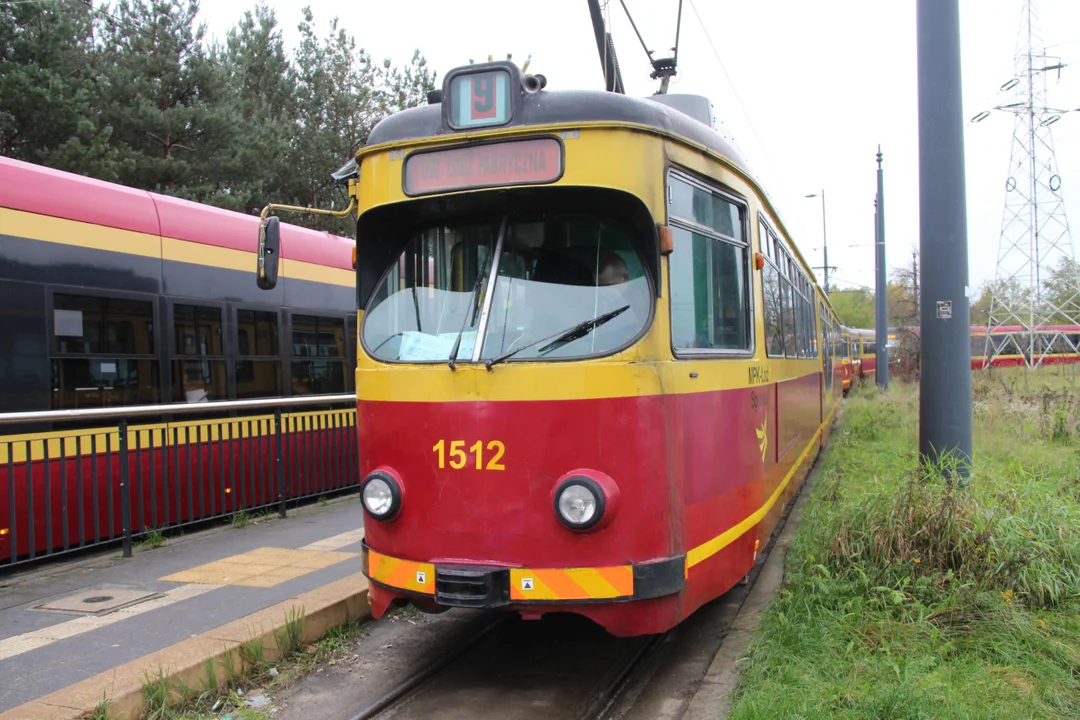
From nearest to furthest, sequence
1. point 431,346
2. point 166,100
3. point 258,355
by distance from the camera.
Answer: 1. point 431,346
2. point 258,355
3. point 166,100

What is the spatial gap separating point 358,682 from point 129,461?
397 cm

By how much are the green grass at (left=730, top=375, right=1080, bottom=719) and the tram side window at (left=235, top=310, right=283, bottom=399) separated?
594 cm

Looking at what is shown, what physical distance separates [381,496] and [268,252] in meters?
1.86

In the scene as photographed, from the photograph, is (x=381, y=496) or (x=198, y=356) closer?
(x=381, y=496)

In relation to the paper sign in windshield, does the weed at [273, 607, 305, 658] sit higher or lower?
lower

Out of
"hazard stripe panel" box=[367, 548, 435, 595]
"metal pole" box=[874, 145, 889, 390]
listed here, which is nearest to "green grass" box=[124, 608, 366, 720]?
"hazard stripe panel" box=[367, 548, 435, 595]

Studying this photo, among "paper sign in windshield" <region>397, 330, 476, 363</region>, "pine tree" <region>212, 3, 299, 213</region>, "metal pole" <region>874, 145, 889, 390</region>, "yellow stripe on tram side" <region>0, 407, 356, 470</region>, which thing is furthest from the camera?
"metal pole" <region>874, 145, 889, 390</region>

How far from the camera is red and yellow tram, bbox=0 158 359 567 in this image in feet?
21.8

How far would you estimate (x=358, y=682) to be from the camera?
15.3 ft

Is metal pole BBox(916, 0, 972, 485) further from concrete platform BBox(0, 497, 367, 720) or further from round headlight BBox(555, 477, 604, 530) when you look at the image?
concrete platform BBox(0, 497, 367, 720)

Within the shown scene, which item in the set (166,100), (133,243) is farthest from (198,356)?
(166,100)

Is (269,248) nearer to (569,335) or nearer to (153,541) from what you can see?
(569,335)

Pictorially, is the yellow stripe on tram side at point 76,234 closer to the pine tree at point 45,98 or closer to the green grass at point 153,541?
the green grass at point 153,541

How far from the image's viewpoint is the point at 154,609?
17.8ft
